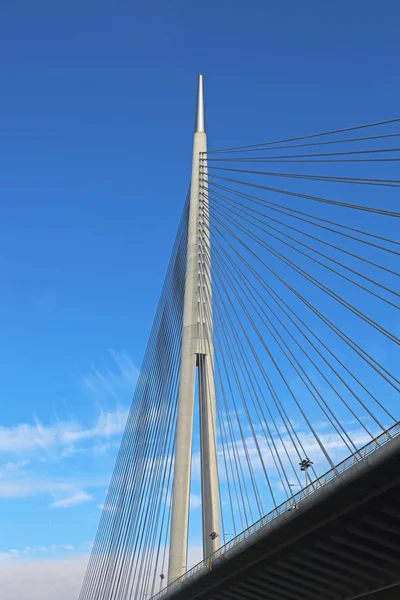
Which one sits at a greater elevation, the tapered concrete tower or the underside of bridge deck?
the tapered concrete tower

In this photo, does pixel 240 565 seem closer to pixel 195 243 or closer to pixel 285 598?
pixel 285 598

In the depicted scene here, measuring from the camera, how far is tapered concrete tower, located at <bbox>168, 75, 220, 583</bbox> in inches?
1131

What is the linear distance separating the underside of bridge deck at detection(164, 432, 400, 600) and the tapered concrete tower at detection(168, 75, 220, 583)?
2.06 m

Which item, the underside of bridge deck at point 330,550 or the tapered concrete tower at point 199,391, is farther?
the tapered concrete tower at point 199,391

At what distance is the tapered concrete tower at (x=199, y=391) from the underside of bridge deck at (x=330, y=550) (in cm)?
206

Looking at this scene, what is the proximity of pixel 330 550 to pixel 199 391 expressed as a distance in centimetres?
1053

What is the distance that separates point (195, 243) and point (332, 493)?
17.7 m

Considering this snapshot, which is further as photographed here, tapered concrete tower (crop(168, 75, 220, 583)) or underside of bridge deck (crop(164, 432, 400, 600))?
tapered concrete tower (crop(168, 75, 220, 583))

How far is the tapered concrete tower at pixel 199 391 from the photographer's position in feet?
94.2

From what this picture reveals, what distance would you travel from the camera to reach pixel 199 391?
31.2 m

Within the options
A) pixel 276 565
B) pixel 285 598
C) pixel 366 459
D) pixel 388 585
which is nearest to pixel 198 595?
pixel 285 598

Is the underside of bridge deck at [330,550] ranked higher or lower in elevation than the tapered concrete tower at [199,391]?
lower

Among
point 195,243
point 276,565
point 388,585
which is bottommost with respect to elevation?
point 388,585

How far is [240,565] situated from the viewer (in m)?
26.0
